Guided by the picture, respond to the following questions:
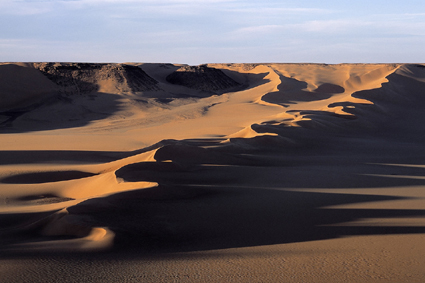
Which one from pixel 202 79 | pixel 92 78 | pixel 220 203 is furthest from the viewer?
pixel 202 79

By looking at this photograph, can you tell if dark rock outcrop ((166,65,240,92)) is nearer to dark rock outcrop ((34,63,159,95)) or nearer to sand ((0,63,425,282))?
dark rock outcrop ((34,63,159,95))

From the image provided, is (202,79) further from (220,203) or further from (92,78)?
(220,203)

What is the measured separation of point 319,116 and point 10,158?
11.1m

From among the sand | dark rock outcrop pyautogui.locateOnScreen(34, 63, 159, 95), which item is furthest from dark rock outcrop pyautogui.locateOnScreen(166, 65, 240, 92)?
the sand

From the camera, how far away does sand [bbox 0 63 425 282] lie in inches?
160

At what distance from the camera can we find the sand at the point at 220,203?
4.07 metres

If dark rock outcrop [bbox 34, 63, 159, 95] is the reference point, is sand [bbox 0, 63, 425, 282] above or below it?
below

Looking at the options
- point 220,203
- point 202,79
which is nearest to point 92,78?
point 202,79

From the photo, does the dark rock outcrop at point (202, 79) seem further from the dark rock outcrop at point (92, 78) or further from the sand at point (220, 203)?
the sand at point (220, 203)

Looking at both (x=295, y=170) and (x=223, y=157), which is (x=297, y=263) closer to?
(x=295, y=170)

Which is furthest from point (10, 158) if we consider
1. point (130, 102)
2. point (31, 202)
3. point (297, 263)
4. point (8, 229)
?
point (130, 102)

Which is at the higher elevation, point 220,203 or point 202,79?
point 202,79

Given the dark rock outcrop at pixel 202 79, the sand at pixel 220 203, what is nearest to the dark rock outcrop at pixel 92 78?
the dark rock outcrop at pixel 202 79

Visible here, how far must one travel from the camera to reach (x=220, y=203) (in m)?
6.24
